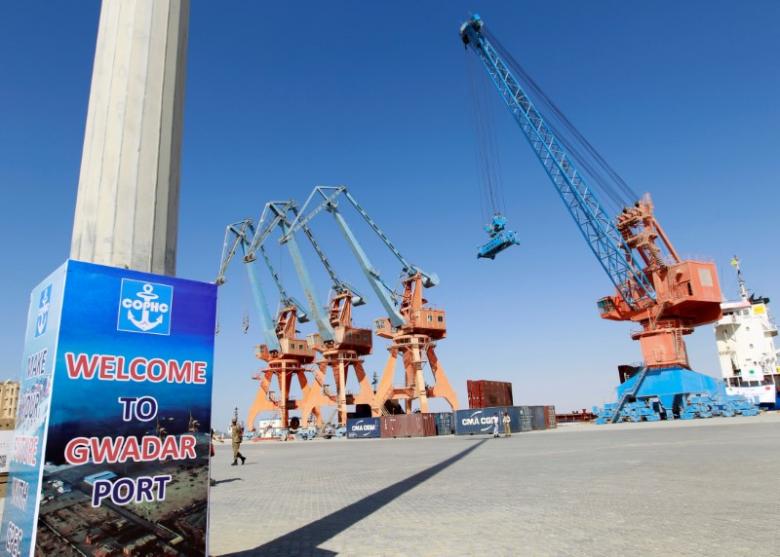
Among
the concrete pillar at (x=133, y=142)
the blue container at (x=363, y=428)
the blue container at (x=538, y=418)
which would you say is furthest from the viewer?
the blue container at (x=363, y=428)

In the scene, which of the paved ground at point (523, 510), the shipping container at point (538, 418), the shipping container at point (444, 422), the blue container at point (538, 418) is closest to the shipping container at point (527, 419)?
the blue container at point (538, 418)

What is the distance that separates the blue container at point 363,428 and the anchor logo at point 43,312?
147 feet

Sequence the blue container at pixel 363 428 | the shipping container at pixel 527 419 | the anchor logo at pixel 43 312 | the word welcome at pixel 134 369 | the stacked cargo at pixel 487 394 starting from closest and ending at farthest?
the word welcome at pixel 134 369
the anchor logo at pixel 43 312
the shipping container at pixel 527 419
the blue container at pixel 363 428
the stacked cargo at pixel 487 394

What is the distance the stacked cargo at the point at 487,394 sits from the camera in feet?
168

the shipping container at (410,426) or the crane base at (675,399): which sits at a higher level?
the crane base at (675,399)

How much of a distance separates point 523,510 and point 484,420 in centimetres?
3173

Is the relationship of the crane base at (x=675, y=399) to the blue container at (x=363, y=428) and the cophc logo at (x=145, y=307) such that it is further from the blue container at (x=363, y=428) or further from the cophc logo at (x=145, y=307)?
the cophc logo at (x=145, y=307)

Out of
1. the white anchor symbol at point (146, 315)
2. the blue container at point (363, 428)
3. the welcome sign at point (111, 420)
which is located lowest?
the blue container at point (363, 428)

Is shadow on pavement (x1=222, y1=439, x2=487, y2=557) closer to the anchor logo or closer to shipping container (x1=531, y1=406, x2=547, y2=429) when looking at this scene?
the anchor logo

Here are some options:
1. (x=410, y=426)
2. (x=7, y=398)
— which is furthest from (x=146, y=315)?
(x=7, y=398)

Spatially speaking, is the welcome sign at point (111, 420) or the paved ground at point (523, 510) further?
the paved ground at point (523, 510)

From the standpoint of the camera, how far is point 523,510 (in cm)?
816

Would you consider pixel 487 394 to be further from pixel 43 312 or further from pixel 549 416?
pixel 43 312

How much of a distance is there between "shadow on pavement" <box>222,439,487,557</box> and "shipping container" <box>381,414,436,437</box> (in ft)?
108
